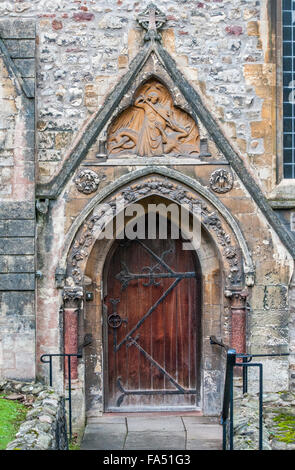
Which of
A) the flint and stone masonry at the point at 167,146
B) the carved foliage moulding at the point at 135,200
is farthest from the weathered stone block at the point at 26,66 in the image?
the carved foliage moulding at the point at 135,200

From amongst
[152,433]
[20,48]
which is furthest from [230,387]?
[20,48]

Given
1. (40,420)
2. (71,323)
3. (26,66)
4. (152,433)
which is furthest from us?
(71,323)

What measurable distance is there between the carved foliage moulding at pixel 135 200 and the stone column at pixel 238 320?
0.43 ft

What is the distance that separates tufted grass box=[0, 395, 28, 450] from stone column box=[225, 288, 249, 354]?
2550 mm

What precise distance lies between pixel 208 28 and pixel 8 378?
180 inches

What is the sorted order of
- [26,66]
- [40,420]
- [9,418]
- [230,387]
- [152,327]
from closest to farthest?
1. [230,387]
2. [40,420]
3. [9,418]
4. [26,66]
5. [152,327]

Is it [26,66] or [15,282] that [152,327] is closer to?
[15,282]

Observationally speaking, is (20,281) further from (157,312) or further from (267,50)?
(267,50)

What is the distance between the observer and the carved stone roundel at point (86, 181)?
787 centimetres

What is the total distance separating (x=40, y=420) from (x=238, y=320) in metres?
2.86

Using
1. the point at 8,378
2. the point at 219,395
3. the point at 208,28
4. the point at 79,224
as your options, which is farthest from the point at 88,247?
the point at 208,28

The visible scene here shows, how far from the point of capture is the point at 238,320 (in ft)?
25.9

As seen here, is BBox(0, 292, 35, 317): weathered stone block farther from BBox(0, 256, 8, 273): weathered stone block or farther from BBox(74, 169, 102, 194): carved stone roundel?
BBox(74, 169, 102, 194): carved stone roundel

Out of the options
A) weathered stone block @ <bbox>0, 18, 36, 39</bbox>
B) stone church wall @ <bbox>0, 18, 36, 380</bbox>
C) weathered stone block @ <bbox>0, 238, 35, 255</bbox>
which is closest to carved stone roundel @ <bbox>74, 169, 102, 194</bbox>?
stone church wall @ <bbox>0, 18, 36, 380</bbox>
